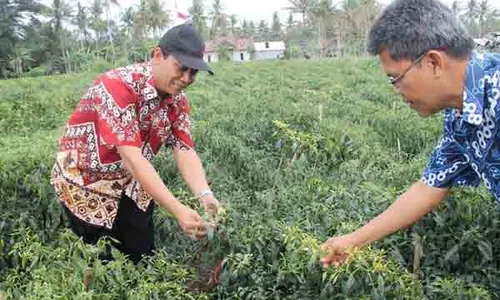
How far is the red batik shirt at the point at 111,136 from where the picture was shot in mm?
2477

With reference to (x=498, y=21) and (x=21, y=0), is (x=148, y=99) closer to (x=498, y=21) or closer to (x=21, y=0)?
(x=21, y=0)

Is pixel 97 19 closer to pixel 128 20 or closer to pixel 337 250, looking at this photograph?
pixel 128 20

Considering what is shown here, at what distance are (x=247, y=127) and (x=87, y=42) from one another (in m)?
35.7

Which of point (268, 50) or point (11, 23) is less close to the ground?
point (11, 23)

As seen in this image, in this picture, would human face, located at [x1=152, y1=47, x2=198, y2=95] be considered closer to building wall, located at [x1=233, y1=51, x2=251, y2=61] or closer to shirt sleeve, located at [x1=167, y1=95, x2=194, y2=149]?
shirt sleeve, located at [x1=167, y1=95, x2=194, y2=149]

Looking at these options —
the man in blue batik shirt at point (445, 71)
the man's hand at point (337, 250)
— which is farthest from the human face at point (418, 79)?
the man's hand at point (337, 250)

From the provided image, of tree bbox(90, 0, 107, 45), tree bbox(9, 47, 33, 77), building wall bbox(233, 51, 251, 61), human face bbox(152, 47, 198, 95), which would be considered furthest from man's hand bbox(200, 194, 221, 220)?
building wall bbox(233, 51, 251, 61)

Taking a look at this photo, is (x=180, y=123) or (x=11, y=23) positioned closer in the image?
(x=180, y=123)

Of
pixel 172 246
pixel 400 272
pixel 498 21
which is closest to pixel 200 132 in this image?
pixel 172 246

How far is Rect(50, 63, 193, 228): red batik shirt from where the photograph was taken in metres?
2.48

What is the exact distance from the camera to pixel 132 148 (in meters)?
2.46

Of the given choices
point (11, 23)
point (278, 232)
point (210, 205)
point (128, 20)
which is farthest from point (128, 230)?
point (128, 20)

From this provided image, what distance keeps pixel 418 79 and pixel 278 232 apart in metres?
1.13

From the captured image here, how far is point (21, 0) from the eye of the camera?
3481cm
